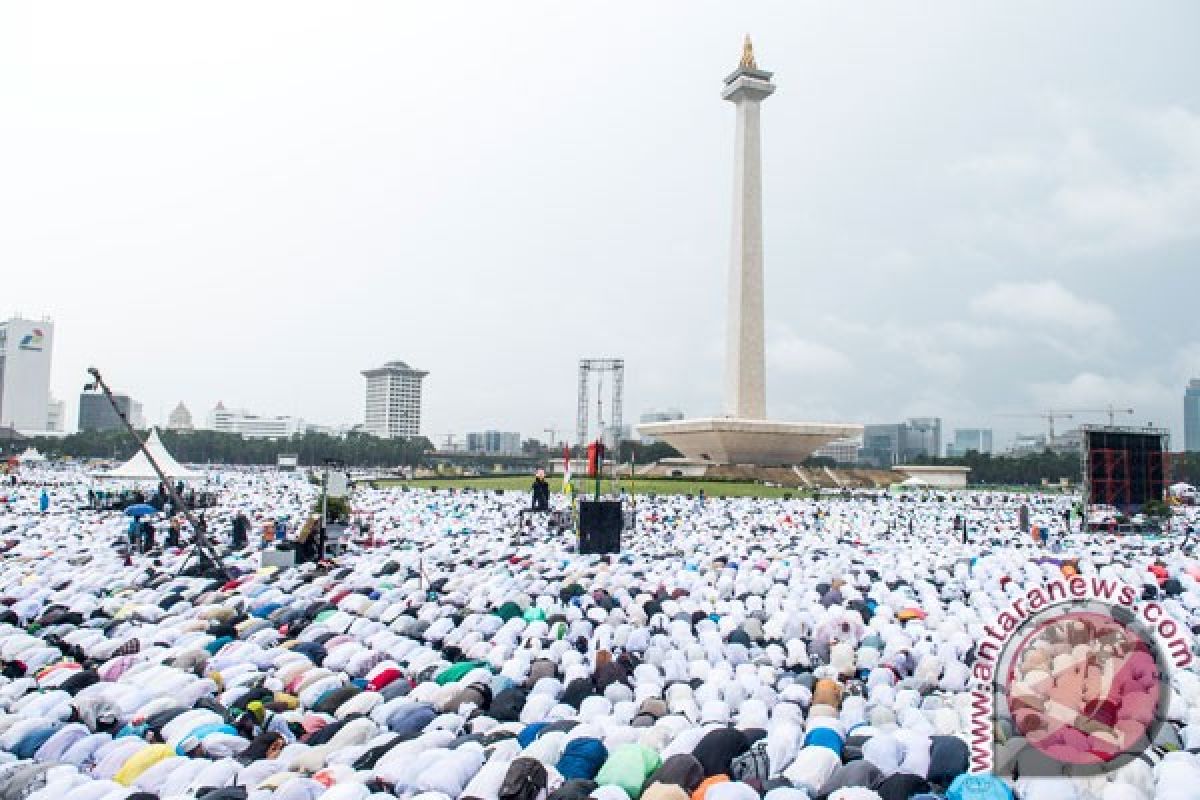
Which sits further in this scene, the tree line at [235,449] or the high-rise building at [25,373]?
the high-rise building at [25,373]

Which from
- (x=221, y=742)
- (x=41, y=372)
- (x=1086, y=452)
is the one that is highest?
(x=41, y=372)

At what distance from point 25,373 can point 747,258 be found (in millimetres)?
140125

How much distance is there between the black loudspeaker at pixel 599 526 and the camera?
17922 mm

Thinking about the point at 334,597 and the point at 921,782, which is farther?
the point at 334,597

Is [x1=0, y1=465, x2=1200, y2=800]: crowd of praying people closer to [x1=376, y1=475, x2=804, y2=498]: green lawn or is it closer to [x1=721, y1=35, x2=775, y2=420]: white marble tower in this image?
[x1=376, y1=475, x2=804, y2=498]: green lawn

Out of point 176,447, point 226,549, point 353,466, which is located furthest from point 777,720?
point 176,447

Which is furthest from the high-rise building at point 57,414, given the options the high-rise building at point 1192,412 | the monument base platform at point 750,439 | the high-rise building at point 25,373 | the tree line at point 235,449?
the high-rise building at point 1192,412

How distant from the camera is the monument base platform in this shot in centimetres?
5500

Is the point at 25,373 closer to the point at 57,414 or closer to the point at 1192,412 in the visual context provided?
the point at 57,414

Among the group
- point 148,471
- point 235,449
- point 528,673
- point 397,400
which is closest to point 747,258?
point 148,471

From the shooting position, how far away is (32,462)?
225ft

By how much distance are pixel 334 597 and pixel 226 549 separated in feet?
22.5

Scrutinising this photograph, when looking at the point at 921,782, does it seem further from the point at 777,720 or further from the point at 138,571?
the point at 138,571

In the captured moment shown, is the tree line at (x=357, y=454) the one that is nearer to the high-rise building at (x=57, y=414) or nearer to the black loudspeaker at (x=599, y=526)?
the black loudspeaker at (x=599, y=526)
